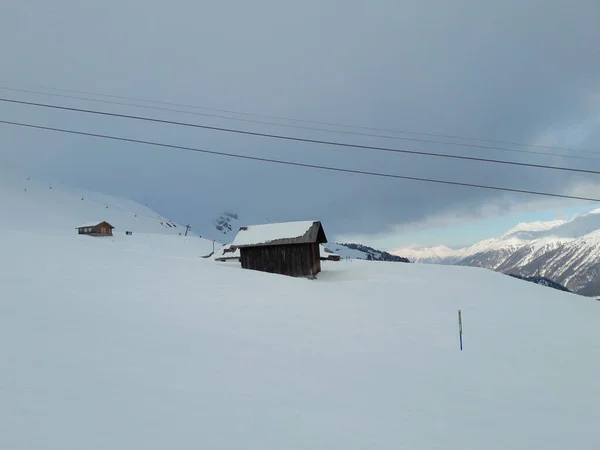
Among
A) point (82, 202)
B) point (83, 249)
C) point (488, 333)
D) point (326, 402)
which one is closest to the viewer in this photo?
point (326, 402)

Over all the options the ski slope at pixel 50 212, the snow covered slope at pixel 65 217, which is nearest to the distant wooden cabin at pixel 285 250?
the snow covered slope at pixel 65 217

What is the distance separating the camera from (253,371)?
27.7 ft

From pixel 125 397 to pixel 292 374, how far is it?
13.2 feet

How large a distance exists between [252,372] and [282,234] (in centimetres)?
2372

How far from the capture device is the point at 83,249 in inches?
808

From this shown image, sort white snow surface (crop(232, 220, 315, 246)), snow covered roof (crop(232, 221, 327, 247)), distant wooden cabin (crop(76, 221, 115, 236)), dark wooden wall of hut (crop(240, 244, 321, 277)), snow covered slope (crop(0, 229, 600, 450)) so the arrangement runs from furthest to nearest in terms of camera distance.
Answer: distant wooden cabin (crop(76, 221, 115, 236)) → white snow surface (crop(232, 220, 315, 246)) → snow covered roof (crop(232, 221, 327, 247)) → dark wooden wall of hut (crop(240, 244, 321, 277)) → snow covered slope (crop(0, 229, 600, 450))

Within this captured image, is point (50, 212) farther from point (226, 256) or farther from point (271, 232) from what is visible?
point (271, 232)

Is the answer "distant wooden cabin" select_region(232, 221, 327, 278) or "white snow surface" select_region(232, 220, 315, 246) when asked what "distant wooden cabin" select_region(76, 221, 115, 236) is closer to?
"white snow surface" select_region(232, 220, 315, 246)

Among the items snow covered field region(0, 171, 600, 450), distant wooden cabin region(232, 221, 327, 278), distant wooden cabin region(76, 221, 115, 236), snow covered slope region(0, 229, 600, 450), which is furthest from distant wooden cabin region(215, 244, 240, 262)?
distant wooden cabin region(76, 221, 115, 236)

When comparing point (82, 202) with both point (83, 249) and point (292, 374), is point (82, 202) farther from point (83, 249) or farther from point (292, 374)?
point (292, 374)

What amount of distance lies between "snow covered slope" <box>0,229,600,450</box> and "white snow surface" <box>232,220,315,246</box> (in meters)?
14.2

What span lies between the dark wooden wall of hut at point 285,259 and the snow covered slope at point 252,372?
12848 millimetres

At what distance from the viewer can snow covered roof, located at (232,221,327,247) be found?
1206 inches

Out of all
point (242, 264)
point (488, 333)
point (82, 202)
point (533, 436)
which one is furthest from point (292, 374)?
point (82, 202)
